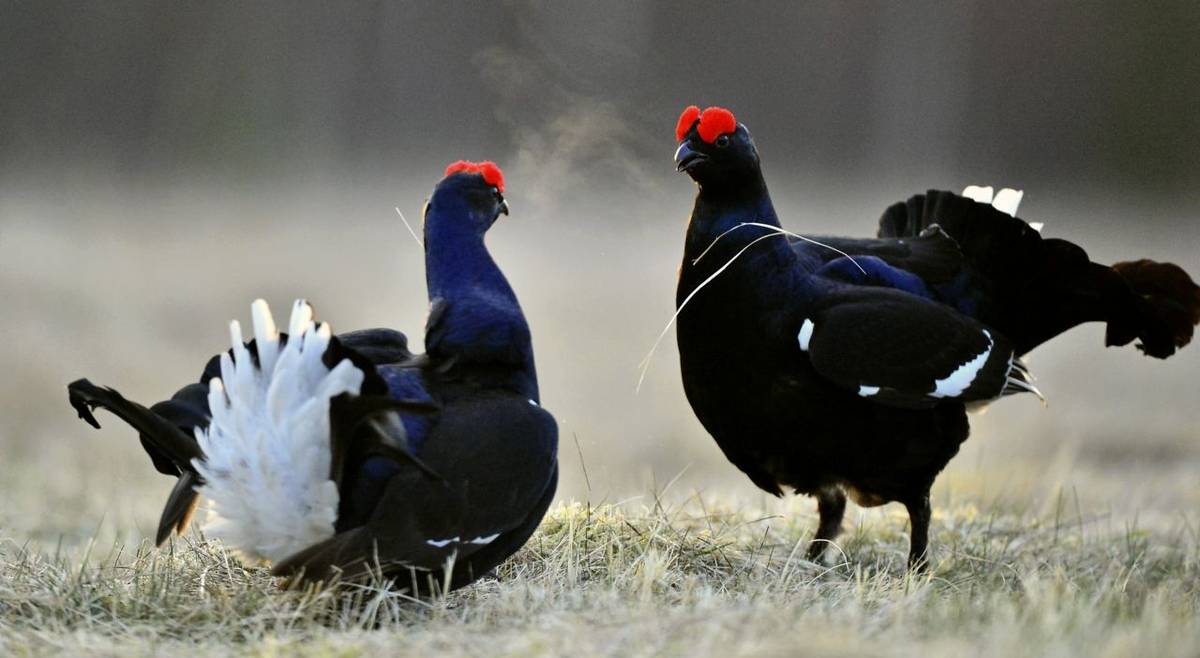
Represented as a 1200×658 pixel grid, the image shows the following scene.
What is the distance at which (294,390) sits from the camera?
9.53 feet

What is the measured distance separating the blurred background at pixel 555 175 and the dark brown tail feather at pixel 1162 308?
944mm

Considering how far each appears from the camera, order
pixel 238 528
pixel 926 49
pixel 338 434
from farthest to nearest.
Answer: pixel 926 49, pixel 238 528, pixel 338 434

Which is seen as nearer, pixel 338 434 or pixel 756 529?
pixel 338 434

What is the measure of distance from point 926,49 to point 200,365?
8.07m

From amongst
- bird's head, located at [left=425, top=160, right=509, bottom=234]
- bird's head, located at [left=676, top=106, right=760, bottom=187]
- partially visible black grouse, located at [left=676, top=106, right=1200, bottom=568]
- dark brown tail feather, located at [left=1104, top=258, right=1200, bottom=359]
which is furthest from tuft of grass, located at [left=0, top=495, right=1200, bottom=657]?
bird's head, located at [left=676, top=106, right=760, bottom=187]

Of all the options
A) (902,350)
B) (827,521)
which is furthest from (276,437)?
(827,521)

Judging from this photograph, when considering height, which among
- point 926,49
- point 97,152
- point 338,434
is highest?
point 926,49

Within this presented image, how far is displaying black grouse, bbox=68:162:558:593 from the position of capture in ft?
9.42

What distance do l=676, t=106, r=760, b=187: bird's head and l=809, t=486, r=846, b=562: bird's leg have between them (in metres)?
0.99

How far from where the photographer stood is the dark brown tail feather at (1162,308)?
426 cm

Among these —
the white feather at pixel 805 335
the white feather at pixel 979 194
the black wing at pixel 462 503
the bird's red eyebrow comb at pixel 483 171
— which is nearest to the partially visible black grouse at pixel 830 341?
the white feather at pixel 805 335

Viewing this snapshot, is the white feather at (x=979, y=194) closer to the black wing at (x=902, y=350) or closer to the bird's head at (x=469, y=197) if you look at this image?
the black wing at (x=902, y=350)

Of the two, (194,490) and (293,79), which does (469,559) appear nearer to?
(194,490)

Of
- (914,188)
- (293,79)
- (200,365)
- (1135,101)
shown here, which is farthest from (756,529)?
(1135,101)
